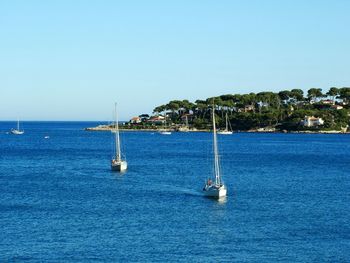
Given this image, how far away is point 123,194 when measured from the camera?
76.6 m

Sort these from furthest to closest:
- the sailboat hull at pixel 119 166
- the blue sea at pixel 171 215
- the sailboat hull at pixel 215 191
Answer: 1. the sailboat hull at pixel 119 166
2. the sailboat hull at pixel 215 191
3. the blue sea at pixel 171 215

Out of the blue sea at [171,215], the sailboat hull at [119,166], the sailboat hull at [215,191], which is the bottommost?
the blue sea at [171,215]

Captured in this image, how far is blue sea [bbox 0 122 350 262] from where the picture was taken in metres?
47.2

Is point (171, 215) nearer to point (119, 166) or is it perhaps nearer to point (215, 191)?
point (215, 191)

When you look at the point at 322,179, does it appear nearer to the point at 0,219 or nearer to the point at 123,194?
the point at 123,194

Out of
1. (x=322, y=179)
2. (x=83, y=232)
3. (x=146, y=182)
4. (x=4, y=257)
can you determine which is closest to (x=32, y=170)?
(x=146, y=182)

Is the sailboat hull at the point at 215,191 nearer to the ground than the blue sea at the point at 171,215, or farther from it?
farther from it

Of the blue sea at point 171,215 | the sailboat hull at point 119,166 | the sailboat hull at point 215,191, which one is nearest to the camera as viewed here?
the blue sea at point 171,215

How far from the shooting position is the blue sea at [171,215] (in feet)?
155

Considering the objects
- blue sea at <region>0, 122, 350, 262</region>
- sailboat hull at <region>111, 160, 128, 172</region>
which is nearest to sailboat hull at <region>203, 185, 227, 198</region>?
blue sea at <region>0, 122, 350, 262</region>

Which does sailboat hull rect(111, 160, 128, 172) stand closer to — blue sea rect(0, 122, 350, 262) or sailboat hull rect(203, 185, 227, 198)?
blue sea rect(0, 122, 350, 262)

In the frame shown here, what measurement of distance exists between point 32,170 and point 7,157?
108ft

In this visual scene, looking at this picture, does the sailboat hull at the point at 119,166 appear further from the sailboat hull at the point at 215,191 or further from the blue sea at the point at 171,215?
the sailboat hull at the point at 215,191

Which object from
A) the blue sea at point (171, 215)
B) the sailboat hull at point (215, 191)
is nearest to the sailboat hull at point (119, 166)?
the blue sea at point (171, 215)
